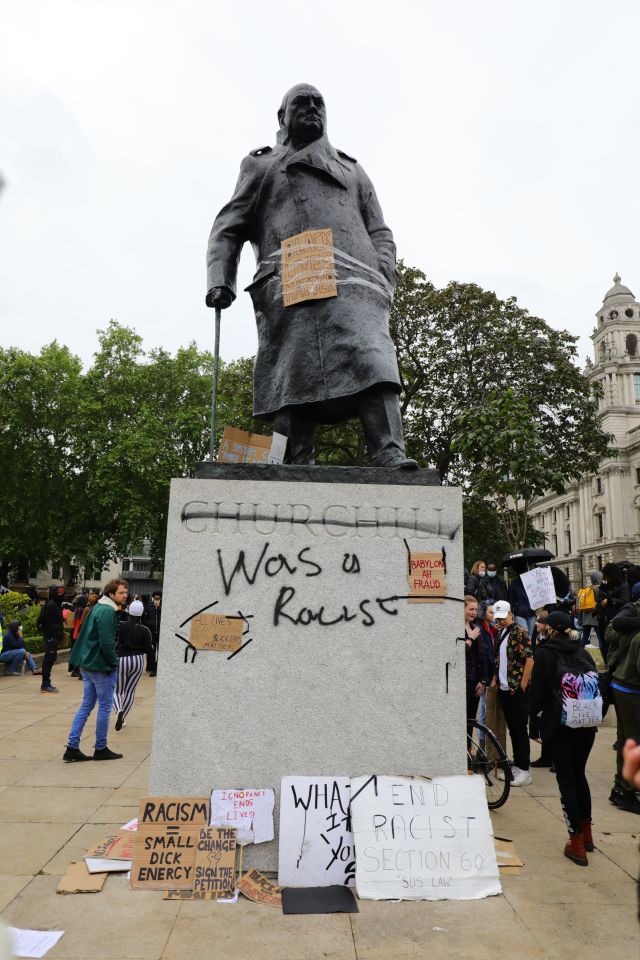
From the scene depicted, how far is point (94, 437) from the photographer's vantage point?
102ft

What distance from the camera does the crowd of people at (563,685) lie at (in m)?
4.47

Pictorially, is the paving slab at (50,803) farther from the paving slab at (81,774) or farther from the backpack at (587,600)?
the backpack at (587,600)

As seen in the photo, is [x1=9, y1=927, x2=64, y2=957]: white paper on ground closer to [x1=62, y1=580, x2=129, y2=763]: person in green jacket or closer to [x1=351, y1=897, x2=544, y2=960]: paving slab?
[x1=351, y1=897, x2=544, y2=960]: paving slab

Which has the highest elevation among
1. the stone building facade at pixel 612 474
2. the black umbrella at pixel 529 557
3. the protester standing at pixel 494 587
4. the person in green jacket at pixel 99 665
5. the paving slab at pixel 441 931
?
the stone building facade at pixel 612 474

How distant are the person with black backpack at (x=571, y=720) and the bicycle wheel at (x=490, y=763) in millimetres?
916

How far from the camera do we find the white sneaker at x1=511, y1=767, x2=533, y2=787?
638 cm

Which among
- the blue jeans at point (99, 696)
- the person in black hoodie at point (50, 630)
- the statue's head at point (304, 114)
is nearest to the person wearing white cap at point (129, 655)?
the blue jeans at point (99, 696)

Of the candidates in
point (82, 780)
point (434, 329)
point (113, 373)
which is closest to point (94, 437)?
point (113, 373)

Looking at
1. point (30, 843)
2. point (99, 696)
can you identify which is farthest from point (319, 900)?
point (99, 696)

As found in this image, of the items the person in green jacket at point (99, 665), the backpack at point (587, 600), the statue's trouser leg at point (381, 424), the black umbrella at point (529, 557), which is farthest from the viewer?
the backpack at point (587, 600)

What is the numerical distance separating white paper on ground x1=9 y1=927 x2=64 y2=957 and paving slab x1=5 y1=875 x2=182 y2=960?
33 millimetres

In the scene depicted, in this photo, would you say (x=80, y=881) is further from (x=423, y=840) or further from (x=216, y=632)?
(x=423, y=840)

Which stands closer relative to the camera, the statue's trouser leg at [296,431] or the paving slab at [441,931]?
the paving slab at [441,931]

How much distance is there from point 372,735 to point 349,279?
2741 mm
